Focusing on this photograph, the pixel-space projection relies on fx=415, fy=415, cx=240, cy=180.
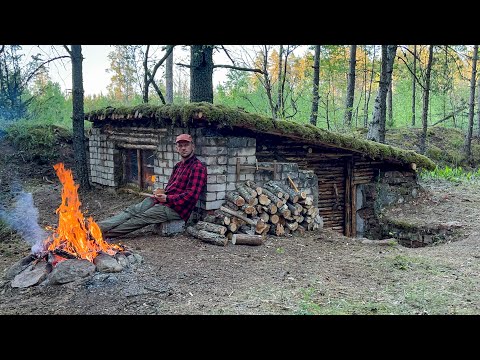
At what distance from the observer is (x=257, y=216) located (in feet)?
26.1

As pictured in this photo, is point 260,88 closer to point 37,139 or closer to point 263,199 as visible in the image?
point 37,139

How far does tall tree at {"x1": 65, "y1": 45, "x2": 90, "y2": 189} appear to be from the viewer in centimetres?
1154

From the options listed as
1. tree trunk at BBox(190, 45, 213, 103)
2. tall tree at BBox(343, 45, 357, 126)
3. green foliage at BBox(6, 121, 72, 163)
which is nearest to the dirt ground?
tree trunk at BBox(190, 45, 213, 103)

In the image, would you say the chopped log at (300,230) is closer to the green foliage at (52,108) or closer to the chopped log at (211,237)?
the chopped log at (211,237)

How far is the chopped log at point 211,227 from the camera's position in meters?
7.46

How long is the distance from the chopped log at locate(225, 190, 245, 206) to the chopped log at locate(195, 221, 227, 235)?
22.2 inches

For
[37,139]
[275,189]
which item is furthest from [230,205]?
[37,139]

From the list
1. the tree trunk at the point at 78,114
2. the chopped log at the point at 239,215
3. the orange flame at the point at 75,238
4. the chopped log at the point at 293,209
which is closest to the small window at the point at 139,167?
the tree trunk at the point at 78,114

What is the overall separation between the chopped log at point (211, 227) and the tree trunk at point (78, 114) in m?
5.63

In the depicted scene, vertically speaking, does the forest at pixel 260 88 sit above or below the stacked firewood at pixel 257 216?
above

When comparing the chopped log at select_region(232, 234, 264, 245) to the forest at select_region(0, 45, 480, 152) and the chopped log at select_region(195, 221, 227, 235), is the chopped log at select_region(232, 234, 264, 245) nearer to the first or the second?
the chopped log at select_region(195, 221, 227, 235)

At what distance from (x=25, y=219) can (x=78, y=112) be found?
387cm
